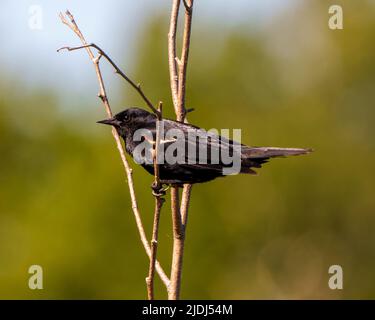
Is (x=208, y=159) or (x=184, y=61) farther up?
(x=184, y=61)

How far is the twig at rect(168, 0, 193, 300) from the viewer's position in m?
4.82

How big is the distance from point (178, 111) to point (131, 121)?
4.74ft

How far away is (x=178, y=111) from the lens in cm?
532

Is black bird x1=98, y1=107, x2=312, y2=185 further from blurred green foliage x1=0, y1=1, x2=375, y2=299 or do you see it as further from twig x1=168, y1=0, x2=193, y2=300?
blurred green foliage x1=0, y1=1, x2=375, y2=299

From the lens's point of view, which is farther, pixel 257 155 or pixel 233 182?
pixel 233 182

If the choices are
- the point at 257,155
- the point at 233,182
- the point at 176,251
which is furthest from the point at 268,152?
the point at 233,182

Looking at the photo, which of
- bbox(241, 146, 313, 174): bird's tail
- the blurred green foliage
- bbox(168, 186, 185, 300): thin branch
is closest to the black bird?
bbox(241, 146, 313, 174): bird's tail

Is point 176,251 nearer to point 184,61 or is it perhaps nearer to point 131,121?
point 184,61

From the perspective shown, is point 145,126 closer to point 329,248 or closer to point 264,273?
point 264,273

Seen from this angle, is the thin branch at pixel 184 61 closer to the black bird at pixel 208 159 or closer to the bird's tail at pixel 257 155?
the black bird at pixel 208 159

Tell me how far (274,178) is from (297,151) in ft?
63.2

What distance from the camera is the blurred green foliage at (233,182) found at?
19453 mm

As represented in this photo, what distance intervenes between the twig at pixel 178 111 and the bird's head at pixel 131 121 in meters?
1.25

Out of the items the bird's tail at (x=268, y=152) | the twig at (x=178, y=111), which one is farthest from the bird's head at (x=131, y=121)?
the twig at (x=178, y=111)
